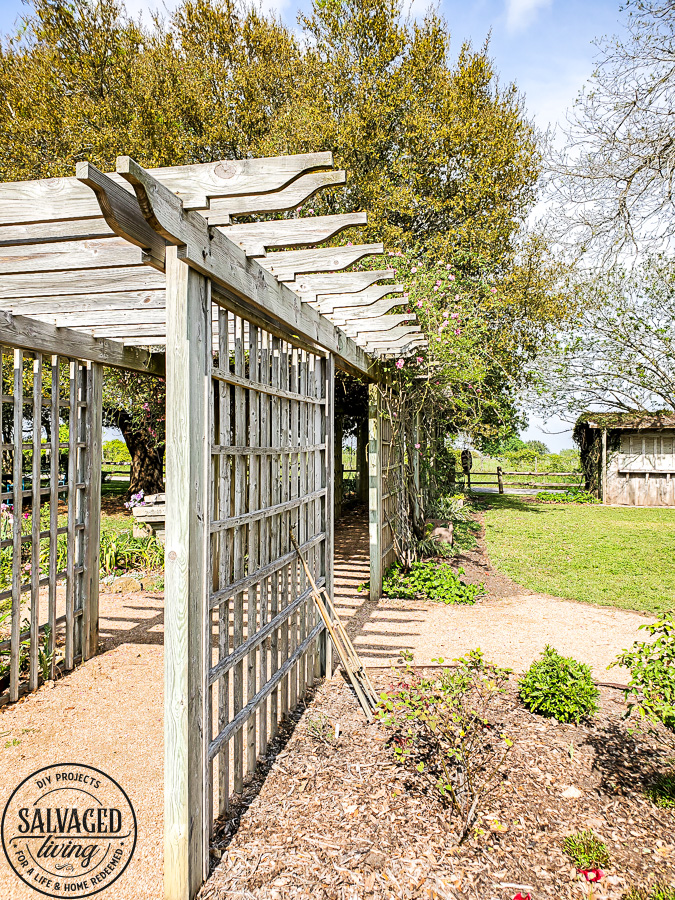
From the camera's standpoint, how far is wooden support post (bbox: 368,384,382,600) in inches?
231

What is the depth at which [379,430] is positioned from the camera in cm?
598

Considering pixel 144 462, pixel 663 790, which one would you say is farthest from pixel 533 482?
pixel 663 790

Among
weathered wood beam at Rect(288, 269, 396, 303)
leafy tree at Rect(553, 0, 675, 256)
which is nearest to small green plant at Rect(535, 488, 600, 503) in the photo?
leafy tree at Rect(553, 0, 675, 256)

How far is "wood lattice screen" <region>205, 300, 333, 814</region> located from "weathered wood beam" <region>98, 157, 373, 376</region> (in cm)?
14

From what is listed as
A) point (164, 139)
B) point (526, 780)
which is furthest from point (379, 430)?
point (164, 139)

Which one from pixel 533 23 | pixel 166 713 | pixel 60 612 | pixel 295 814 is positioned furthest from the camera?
pixel 60 612

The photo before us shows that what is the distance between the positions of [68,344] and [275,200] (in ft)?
8.28

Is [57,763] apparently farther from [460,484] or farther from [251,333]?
[460,484]

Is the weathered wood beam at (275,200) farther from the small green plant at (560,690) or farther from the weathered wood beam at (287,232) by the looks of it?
the small green plant at (560,690)

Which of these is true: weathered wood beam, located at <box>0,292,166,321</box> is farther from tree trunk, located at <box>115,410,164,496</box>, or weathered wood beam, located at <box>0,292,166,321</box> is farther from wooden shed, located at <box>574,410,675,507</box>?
wooden shed, located at <box>574,410,675,507</box>

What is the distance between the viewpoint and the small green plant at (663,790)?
2430 millimetres

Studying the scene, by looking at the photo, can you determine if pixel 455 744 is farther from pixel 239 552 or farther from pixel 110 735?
pixel 110 735

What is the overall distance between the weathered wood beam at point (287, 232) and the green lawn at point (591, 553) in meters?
5.22

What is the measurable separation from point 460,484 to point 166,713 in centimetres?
1351
